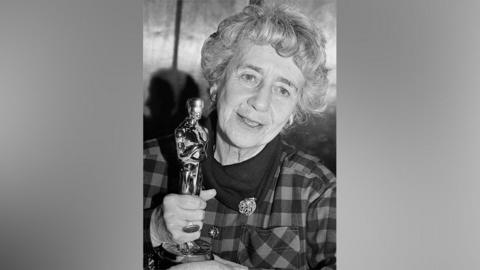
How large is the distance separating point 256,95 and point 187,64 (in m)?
0.24

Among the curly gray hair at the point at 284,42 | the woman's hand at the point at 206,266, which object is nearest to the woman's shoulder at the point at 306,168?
the curly gray hair at the point at 284,42

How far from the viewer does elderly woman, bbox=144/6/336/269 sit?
191cm

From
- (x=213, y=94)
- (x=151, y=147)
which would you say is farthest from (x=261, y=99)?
(x=151, y=147)

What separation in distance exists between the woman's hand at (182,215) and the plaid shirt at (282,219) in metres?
0.03

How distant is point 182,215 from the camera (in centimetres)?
190

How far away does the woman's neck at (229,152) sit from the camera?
76.6 inches

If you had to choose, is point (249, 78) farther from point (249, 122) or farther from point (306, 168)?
point (306, 168)

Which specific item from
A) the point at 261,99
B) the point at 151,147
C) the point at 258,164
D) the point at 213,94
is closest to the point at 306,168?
the point at 258,164
